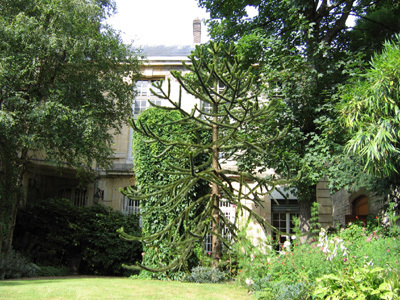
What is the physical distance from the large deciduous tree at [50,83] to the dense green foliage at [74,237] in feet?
4.93

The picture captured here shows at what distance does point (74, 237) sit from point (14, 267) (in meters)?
2.91

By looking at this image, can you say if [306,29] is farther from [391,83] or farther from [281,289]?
[281,289]

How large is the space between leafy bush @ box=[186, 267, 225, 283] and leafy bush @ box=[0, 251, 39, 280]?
484 cm

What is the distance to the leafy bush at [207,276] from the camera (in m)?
8.84

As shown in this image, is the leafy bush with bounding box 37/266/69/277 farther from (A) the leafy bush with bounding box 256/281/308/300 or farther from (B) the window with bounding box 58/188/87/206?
(A) the leafy bush with bounding box 256/281/308/300

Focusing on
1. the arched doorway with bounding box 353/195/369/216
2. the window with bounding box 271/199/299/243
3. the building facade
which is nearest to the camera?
the arched doorway with bounding box 353/195/369/216

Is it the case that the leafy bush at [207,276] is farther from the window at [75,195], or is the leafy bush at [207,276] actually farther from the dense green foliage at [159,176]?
the window at [75,195]

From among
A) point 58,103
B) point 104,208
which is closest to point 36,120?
point 58,103

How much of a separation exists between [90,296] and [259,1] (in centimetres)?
1078

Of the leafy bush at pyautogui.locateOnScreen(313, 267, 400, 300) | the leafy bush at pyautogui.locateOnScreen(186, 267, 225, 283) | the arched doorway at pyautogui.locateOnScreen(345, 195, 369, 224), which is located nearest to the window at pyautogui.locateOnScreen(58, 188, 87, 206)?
the leafy bush at pyautogui.locateOnScreen(186, 267, 225, 283)

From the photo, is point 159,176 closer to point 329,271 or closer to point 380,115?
point 380,115

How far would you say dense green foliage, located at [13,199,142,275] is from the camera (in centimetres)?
1284

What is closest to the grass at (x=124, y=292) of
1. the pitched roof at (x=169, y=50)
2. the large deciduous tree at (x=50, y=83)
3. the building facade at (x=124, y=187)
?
the large deciduous tree at (x=50, y=83)

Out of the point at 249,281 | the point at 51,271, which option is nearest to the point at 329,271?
the point at 249,281
